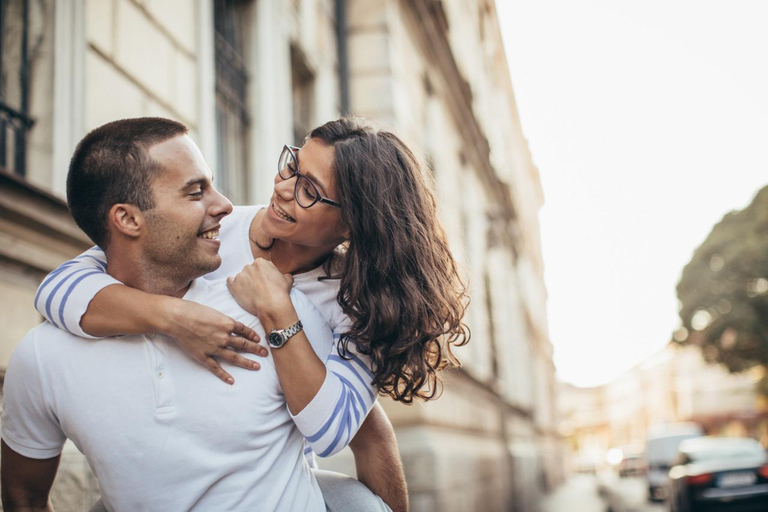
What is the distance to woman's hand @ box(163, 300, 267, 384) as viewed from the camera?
194 centimetres

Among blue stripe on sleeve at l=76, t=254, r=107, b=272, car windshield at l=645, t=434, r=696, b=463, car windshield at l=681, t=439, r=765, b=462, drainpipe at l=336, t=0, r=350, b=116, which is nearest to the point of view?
blue stripe on sleeve at l=76, t=254, r=107, b=272

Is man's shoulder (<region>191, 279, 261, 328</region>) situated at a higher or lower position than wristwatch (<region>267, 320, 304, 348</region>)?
higher

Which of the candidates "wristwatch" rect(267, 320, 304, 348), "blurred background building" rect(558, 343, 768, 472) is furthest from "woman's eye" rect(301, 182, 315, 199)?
"blurred background building" rect(558, 343, 768, 472)

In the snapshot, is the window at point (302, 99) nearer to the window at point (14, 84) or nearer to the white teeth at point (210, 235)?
the window at point (14, 84)

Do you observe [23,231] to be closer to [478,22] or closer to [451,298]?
[451,298]

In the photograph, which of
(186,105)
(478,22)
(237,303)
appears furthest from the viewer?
(478,22)

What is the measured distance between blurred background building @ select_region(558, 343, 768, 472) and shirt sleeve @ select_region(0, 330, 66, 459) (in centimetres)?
3170

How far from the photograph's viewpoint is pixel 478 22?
2203cm

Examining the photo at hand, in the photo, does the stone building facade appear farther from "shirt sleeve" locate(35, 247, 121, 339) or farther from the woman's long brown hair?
"shirt sleeve" locate(35, 247, 121, 339)

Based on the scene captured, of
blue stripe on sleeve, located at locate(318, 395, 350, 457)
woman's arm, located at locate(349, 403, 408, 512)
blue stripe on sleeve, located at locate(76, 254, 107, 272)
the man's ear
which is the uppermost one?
the man's ear

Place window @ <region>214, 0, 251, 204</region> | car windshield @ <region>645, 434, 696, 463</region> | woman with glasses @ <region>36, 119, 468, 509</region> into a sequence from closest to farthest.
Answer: woman with glasses @ <region>36, 119, 468, 509</region>, window @ <region>214, 0, 251, 204</region>, car windshield @ <region>645, 434, 696, 463</region>

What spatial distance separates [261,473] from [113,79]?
3.29 meters

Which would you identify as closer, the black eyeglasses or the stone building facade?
the black eyeglasses

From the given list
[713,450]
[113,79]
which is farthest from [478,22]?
[113,79]
